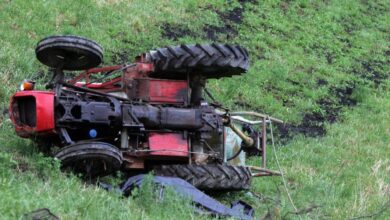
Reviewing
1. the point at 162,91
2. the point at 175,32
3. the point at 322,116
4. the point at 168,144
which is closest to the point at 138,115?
the point at 168,144

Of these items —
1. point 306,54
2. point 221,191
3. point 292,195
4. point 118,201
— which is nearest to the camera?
point 118,201

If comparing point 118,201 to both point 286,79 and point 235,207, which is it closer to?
point 235,207

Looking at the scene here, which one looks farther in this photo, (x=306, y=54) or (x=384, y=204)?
(x=306, y=54)

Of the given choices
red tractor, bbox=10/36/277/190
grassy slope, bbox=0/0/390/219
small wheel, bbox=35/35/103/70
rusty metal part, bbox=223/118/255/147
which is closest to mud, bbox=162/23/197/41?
grassy slope, bbox=0/0/390/219

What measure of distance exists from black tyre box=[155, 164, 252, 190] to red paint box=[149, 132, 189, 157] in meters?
0.12

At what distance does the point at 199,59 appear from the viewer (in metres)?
5.71

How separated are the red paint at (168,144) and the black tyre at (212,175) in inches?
4.6

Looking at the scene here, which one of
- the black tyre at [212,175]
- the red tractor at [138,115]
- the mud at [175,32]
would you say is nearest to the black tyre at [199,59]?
the red tractor at [138,115]

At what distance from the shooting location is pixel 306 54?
40.9 feet

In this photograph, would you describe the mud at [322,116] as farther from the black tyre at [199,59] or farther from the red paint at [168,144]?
the red paint at [168,144]

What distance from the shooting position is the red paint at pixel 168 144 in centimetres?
555

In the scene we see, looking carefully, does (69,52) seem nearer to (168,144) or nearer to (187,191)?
(168,144)

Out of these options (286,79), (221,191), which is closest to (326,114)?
(286,79)

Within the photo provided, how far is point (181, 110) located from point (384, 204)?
218 cm
